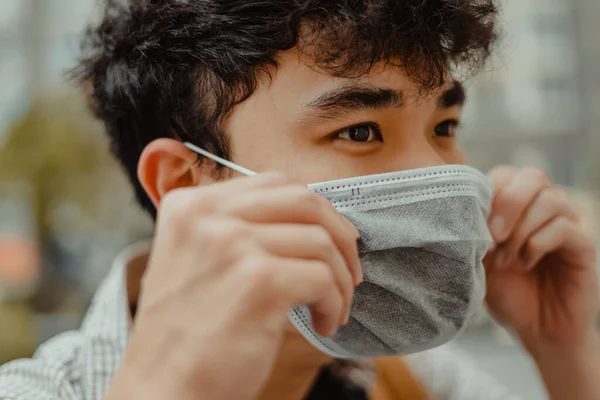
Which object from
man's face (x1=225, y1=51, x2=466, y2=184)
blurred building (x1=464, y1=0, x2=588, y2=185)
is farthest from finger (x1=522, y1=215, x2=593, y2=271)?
blurred building (x1=464, y1=0, x2=588, y2=185)

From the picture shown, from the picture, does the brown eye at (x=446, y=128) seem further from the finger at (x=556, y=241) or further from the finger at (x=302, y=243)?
the finger at (x=302, y=243)

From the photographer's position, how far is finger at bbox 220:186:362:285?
0.66 meters

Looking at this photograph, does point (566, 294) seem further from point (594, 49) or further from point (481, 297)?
point (594, 49)

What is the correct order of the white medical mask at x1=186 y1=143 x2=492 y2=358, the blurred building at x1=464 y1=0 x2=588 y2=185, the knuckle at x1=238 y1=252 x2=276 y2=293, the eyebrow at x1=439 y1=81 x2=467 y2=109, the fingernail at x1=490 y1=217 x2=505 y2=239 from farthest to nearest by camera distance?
1. the blurred building at x1=464 y1=0 x2=588 y2=185
2. the fingernail at x1=490 y1=217 x2=505 y2=239
3. the eyebrow at x1=439 y1=81 x2=467 y2=109
4. the white medical mask at x1=186 y1=143 x2=492 y2=358
5. the knuckle at x1=238 y1=252 x2=276 y2=293

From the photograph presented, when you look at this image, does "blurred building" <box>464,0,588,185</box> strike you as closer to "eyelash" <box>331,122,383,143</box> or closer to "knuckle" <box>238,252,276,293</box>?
"eyelash" <box>331,122,383,143</box>

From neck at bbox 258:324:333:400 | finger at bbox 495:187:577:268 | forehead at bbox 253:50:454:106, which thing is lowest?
neck at bbox 258:324:333:400

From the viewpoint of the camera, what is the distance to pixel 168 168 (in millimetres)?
1055

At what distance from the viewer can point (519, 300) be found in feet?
4.15

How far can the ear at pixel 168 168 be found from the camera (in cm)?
104

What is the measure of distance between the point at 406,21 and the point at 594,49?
10.4 feet

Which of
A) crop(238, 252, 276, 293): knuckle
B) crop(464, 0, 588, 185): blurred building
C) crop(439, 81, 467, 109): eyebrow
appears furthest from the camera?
crop(464, 0, 588, 185): blurred building

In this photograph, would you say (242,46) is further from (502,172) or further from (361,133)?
(502,172)

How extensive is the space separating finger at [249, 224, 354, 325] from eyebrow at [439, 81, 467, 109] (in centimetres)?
43

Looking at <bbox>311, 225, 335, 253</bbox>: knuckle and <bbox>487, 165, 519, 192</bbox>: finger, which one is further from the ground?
<bbox>311, 225, 335, 253</bbox>: knuckle
